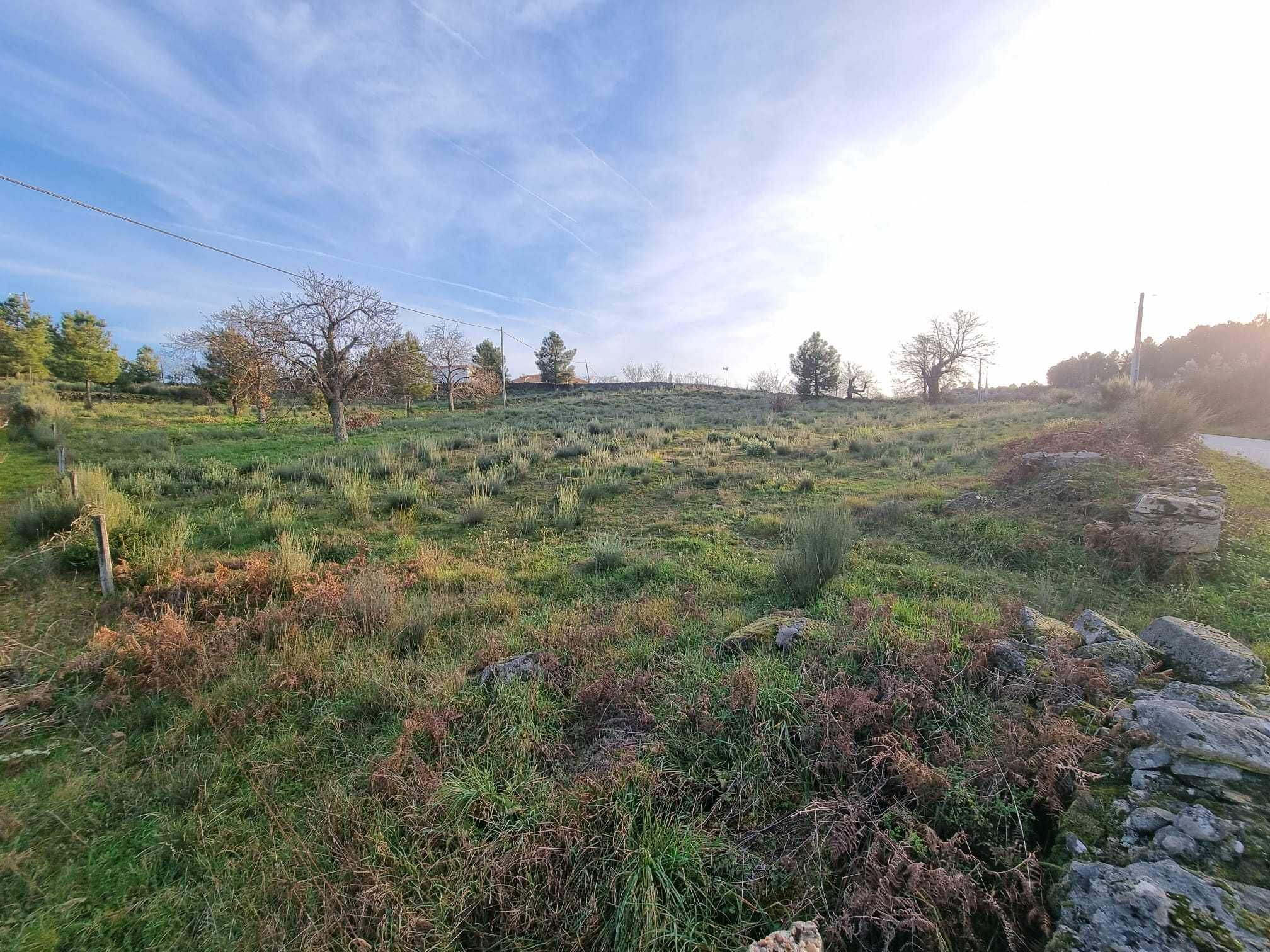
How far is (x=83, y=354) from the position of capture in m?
32.9

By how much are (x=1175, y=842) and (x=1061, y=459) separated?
10397 millimetres

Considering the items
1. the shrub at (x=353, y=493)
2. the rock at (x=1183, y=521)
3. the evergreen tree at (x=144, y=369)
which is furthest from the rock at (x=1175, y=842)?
the evergreen tree at (x=144, y=369)

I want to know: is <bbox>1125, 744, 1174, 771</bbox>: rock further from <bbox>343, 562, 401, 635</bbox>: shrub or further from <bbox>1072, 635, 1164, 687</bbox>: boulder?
<bbox>343, 562, 401, 635</bbox>: shrub

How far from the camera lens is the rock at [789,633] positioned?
3592 mm

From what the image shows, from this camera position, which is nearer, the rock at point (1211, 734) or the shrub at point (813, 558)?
the rock at point (1211, 734)

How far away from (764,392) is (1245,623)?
48085mm

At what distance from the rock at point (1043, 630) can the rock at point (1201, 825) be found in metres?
1.52

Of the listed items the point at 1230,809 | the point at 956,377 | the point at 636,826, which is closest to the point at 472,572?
the point at 636,826

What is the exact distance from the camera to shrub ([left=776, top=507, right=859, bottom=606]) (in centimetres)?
504

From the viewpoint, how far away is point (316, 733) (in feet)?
10.1

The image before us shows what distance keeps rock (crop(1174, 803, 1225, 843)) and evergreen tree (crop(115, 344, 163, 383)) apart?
6066 cm

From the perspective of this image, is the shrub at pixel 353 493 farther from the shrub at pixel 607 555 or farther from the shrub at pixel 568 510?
the shrub at pixel 607 555

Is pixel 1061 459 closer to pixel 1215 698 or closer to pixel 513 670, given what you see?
pixel 1215 698

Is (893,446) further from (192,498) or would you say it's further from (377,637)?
(192,498)
